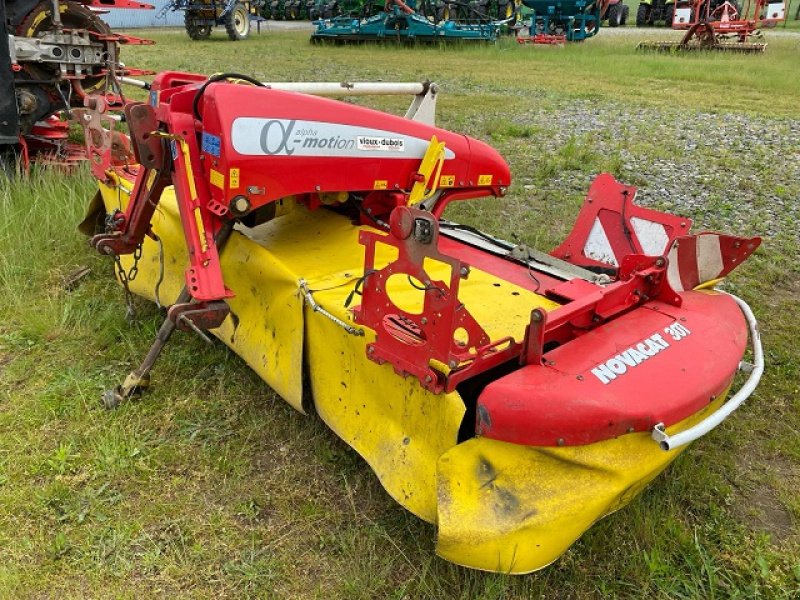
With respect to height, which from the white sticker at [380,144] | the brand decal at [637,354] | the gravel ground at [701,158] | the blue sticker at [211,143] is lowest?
the gravel ground at [701,158]

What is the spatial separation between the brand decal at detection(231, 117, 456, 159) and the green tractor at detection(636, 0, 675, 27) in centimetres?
2329

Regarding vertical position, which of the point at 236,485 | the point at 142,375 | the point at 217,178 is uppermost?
the point at 217,178

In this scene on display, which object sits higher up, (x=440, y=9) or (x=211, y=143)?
(x=440, y=9)

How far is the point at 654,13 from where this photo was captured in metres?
23.5

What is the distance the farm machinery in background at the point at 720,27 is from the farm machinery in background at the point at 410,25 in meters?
3.58

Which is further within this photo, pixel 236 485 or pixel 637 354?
pixel 236 485

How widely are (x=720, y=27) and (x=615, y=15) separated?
9612 mm

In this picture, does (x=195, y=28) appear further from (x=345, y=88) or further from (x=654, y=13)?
(x=345, y=88)

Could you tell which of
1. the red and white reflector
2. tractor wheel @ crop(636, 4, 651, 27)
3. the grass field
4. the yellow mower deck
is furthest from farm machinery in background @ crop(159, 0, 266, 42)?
the red and white reflector

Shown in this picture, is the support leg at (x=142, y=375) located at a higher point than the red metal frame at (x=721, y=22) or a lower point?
lower

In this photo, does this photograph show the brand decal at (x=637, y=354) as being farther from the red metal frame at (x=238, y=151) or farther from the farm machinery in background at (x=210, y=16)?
the farm machinery in background at (x=210, y=16)

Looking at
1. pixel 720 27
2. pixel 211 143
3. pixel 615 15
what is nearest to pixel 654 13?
pixel 615 15

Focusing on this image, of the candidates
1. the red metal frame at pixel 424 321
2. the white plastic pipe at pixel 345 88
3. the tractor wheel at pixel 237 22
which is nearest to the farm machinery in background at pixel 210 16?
the tractor wheel at pixel 237 22

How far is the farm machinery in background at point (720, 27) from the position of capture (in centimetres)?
1373
